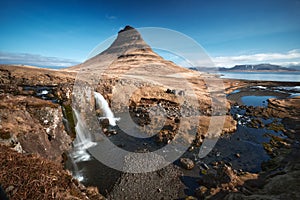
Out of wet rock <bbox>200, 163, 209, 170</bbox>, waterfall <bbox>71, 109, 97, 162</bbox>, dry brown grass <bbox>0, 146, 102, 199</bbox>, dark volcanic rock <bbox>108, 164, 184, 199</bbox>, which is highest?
dry brown grass <bbox>0, 146, 102, 199</bbox>

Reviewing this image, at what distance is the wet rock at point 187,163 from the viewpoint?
13.7 metres

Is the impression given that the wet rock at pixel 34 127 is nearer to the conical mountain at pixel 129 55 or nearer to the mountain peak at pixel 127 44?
Result: the conical mountain at pixel 129 55

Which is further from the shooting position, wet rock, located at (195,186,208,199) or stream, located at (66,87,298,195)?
stream, located at (66,87,298,195)

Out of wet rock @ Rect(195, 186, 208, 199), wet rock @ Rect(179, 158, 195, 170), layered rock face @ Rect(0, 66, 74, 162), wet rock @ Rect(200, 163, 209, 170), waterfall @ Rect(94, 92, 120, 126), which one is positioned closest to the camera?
layered rock face @ Rect(0, 66, 74, 162)

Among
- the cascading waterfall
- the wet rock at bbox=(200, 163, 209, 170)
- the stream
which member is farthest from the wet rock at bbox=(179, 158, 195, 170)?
the cascading waterfall

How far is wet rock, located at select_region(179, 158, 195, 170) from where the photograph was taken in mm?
13719

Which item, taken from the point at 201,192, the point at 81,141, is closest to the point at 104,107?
the point at 81,141

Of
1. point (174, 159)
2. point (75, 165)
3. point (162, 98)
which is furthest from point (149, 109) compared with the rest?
point (75, 165)

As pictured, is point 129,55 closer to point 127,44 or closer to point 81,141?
point 127,44

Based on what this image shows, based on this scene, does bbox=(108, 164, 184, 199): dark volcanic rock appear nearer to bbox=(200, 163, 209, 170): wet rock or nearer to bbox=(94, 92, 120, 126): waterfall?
bbox=(200, 163, 209, 170): wet rock

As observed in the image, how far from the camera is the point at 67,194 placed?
4539 mm

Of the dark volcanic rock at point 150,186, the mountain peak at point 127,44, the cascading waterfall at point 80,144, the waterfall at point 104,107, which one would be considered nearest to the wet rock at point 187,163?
the dark volcanic rock at point 150,186

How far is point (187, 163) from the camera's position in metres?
13.9

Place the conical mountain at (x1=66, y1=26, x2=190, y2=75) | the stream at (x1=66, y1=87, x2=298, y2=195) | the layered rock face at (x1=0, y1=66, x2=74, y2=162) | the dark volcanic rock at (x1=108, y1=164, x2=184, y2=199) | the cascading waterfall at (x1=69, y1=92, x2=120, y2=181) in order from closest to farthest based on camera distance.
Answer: the layered rock face at (x1=0, y1=66, x2=74, y2=162)
the dark volcanic rock at (x1=108, y1=164, x2=184, y2=199)
the stream at (x1=66, y1=87, x2=298, y2=195)
the cascading waterfall at (x1=69, y1=92, x2=120, y2=181)
the conical mountain at (x1=66, y1=26, x2=190, y2=75)
